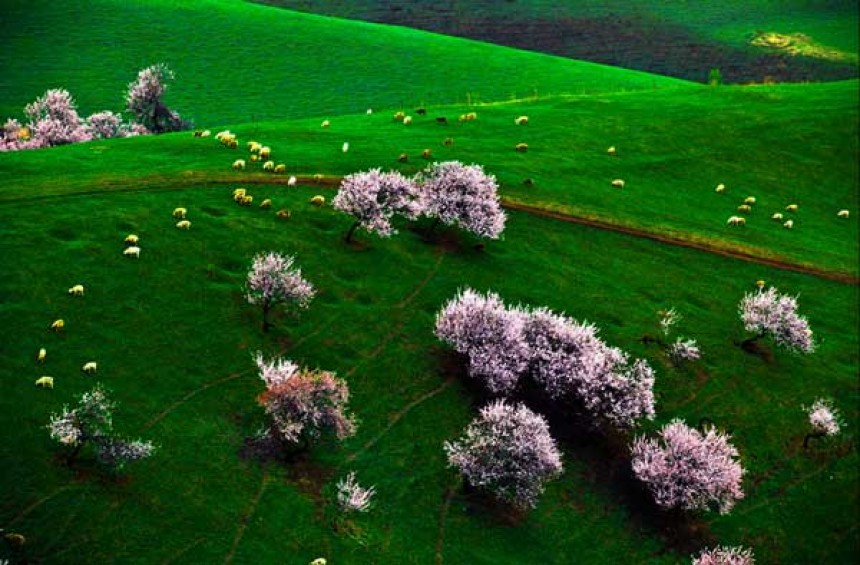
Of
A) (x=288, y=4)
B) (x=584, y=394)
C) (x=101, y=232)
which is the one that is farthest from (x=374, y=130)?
(x=288, y=4)

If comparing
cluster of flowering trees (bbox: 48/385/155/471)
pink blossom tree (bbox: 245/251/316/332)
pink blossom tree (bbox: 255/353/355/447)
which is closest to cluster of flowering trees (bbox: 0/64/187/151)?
pink blossom tree (bbox: 245/251/316/332)

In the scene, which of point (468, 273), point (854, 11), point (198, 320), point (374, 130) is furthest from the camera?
point (854, 11)

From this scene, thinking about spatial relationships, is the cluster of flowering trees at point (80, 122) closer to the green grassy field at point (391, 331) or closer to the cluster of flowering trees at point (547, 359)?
the green grassy field at point (391, 331)

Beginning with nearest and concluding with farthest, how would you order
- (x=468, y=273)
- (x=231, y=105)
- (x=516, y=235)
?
(x=468, y=273) < (x=516, y=235) < (x=231, y=105)

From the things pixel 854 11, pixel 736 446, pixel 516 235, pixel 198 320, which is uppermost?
pixel 198 320

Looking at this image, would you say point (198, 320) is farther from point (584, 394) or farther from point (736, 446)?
point (736, 446)
